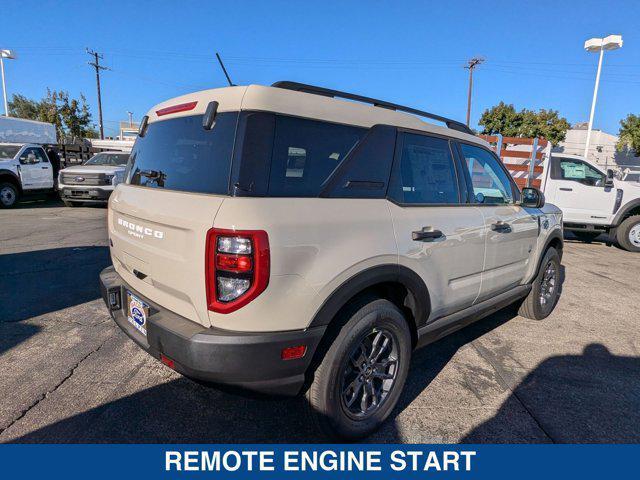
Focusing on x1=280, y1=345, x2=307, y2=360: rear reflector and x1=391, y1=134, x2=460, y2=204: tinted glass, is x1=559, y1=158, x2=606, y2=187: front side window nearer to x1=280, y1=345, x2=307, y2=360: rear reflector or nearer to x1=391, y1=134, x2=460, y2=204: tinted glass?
x1=391, y1=134, x2=460, y2=204: tinted glass

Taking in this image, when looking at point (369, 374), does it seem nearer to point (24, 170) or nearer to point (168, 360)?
point (168, 360)

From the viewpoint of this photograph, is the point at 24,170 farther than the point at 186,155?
Yes

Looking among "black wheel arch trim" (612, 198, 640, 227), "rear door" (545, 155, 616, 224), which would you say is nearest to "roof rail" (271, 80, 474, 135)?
"rear door" (545, 155, 616, 224)

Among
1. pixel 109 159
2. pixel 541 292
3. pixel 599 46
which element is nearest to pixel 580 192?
pixel 541 292

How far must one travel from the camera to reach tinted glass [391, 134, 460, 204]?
2.52 meters

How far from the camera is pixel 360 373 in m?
2.34

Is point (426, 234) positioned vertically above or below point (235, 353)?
above

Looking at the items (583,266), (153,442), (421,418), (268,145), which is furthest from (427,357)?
(583,266)

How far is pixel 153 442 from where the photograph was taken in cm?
228

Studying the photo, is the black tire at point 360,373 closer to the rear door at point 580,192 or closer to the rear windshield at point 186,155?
the rear windshield at point 186,155

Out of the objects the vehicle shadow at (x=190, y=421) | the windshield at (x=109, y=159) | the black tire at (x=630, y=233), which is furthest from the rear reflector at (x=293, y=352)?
the windshield at (x=109, y=159)

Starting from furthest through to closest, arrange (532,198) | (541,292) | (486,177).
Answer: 1. (541,292)
2. (532,198)
3. (486,177)

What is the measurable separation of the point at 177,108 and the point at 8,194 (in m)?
13.7

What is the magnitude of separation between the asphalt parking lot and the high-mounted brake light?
1607 mm
